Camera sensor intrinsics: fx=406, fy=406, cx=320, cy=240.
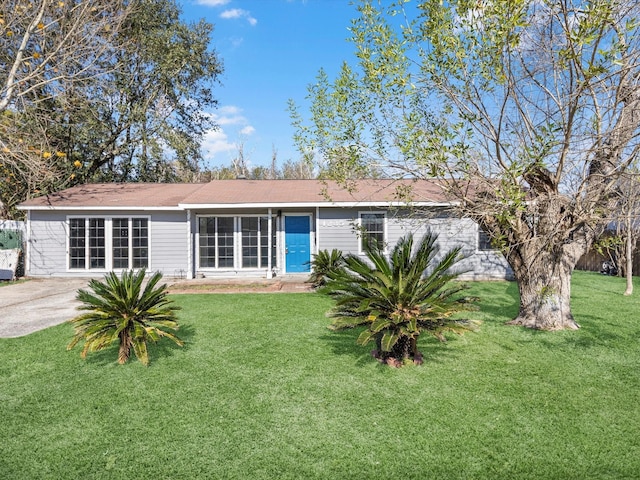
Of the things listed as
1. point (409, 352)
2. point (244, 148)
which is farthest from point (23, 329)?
point (244, 148)

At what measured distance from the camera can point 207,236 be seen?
45.1 feet

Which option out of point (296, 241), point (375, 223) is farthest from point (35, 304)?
point (375, 223)

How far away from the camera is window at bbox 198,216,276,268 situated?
1374cm

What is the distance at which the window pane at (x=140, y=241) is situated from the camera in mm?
13625

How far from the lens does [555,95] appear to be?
21.4ft

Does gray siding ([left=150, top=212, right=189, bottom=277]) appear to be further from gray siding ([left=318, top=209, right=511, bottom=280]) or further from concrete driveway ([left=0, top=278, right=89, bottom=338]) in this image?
gray siding ([left=318, top=209, right=511, bottom=280])

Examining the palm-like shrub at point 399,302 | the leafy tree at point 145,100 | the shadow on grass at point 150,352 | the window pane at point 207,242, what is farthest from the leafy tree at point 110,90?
the palm-like shrub at point 399,302

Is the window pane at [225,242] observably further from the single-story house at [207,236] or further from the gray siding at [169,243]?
the gray siding at [169,243]

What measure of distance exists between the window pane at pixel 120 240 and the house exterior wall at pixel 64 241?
0.86 ft

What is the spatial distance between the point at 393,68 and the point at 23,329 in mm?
7283

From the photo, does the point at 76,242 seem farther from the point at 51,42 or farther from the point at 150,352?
the point at 51,42

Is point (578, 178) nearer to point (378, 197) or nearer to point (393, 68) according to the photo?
point (393, 68)

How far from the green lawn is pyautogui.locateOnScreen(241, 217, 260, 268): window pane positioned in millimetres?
7481

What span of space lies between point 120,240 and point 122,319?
9.68 meters
